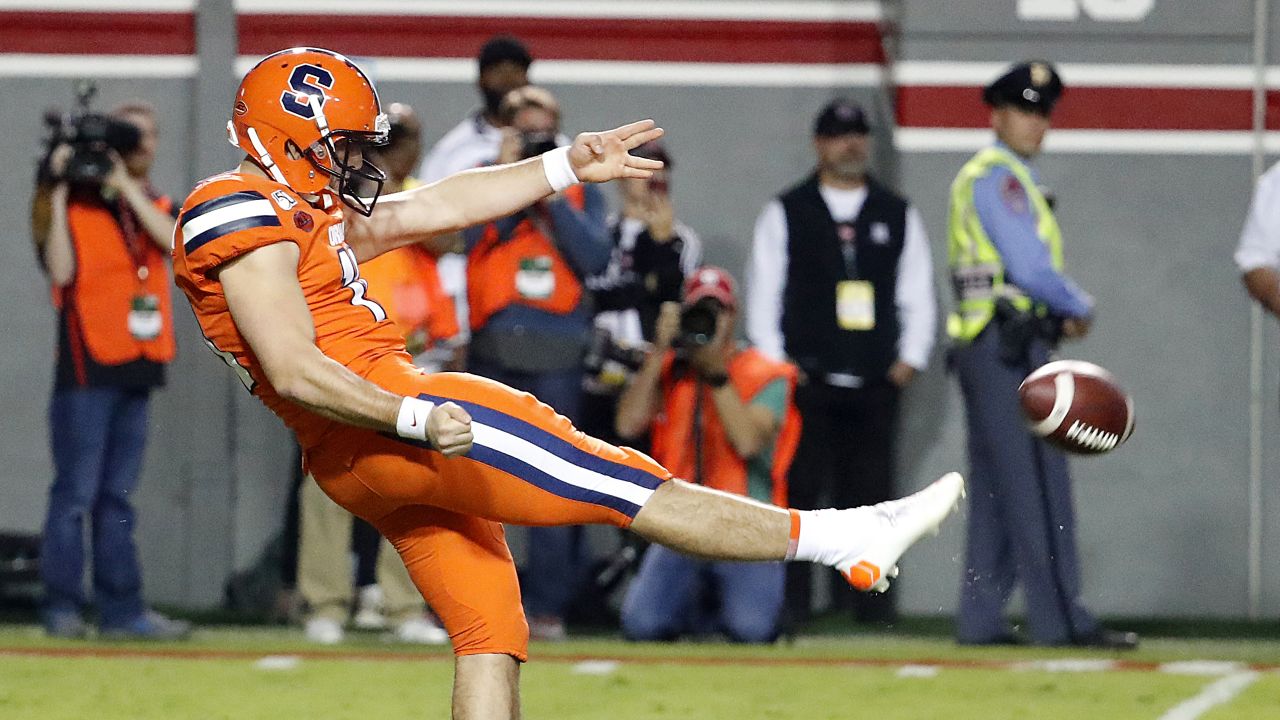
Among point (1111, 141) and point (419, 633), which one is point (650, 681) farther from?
point (1111, 141)

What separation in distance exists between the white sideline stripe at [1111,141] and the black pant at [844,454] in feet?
4.05

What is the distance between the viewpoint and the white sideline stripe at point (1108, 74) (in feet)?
28.8

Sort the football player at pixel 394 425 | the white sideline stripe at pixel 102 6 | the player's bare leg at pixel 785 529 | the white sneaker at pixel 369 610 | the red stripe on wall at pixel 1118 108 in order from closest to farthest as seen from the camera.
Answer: the football player at pixel 394 425 < the player's bare leg at pixel 785 529 < the white sneaker at pixel 369 610 < the red stripe on wall at pixel 1118 108 < the white sideline stripe at pixel 102 6

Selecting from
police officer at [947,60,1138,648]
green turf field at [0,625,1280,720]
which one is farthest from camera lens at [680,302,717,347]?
green turf field at [0,625,1280,720]

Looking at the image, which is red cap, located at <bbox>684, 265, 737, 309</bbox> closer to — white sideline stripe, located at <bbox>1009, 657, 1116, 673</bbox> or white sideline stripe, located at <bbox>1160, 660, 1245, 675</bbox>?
white sideline stripe, located at <bbox>1009, 657, 1116, 673</bbox>

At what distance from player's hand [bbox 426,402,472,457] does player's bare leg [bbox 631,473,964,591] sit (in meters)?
0.47

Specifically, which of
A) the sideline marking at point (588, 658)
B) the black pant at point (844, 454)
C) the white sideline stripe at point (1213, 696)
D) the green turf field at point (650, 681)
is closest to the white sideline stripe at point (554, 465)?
the green turf field at point (650, 681)

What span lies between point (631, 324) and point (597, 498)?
4239mm

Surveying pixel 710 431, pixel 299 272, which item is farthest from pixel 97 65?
pixel 299 272

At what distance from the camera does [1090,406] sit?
5.04 meters

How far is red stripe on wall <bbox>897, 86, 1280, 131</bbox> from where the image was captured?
8.78 meters

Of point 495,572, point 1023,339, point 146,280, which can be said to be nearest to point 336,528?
point 146,280

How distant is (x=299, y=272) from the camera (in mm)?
4203

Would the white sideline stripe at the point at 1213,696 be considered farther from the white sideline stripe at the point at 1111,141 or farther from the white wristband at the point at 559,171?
the white sideline stripe at the point at 1111,141
